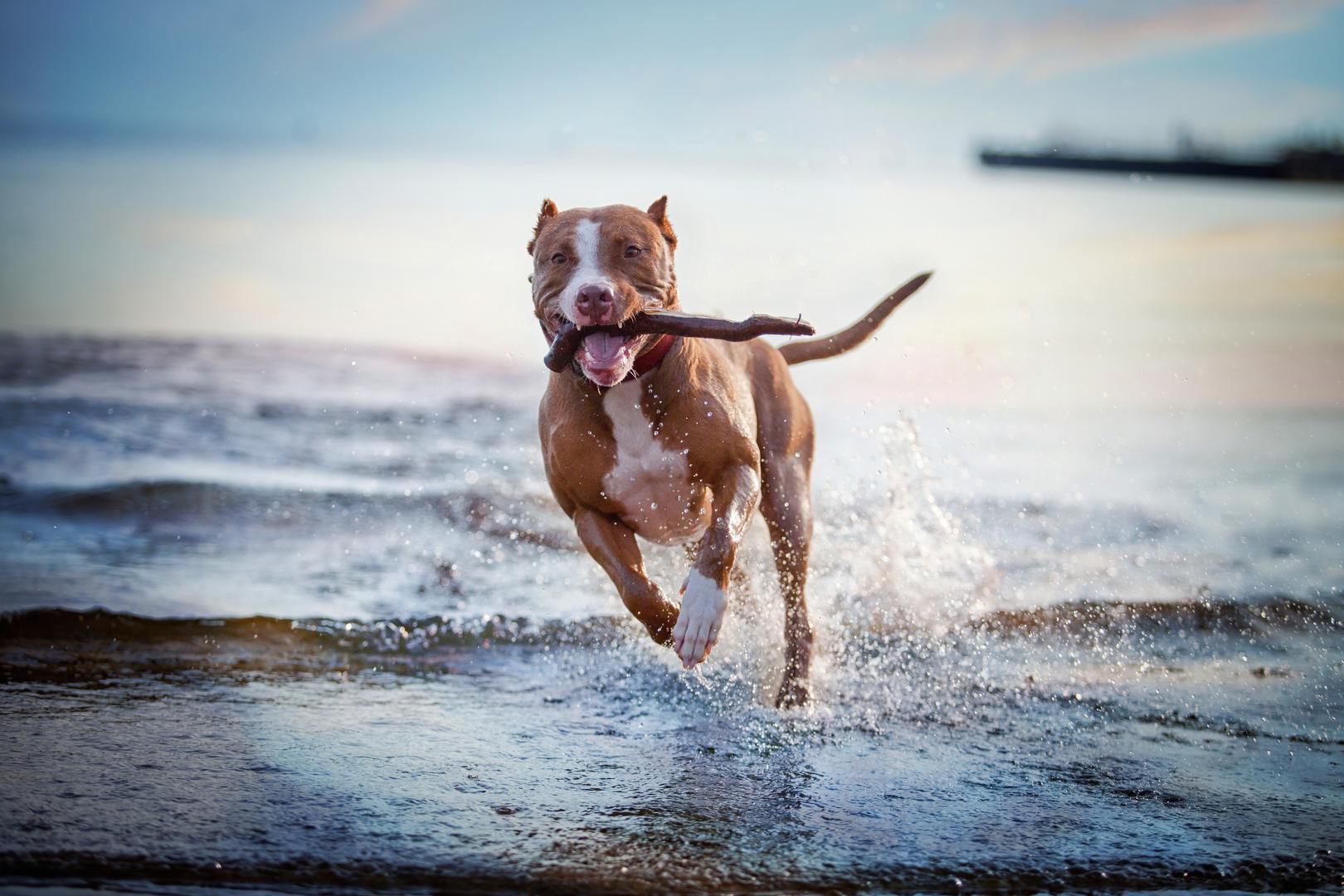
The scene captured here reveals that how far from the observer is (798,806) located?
3.08m

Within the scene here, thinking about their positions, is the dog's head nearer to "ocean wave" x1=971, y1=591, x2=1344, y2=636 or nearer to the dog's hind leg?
the dog's hind leg

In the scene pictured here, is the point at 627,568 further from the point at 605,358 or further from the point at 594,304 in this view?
the point at 594,304

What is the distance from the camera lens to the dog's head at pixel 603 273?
11.7 feet

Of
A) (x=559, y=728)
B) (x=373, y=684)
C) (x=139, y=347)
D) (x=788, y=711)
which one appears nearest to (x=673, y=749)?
(x=559, y=728)

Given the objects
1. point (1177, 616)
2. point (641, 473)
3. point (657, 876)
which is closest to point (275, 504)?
point (641, 473)

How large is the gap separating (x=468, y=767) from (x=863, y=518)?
3805 mm

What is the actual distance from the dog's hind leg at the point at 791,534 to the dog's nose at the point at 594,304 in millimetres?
1277

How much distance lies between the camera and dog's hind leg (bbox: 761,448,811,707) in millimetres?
4574

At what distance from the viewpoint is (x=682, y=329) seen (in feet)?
12.2

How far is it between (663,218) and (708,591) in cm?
131

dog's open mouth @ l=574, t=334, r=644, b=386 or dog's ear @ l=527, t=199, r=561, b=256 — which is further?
dog's ear @ l=527, t=199, r=561, b=256

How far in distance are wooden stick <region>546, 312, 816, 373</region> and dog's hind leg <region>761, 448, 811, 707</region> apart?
1.00m

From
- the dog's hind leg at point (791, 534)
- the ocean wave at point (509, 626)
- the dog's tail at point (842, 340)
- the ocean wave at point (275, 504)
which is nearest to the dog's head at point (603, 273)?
the dog's hind leg at point (791, 534)

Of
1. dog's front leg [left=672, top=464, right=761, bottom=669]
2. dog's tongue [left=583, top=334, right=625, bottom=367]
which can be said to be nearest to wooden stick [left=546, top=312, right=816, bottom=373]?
dog's tongue [left=583, top=334, right=625, bottom=367]
